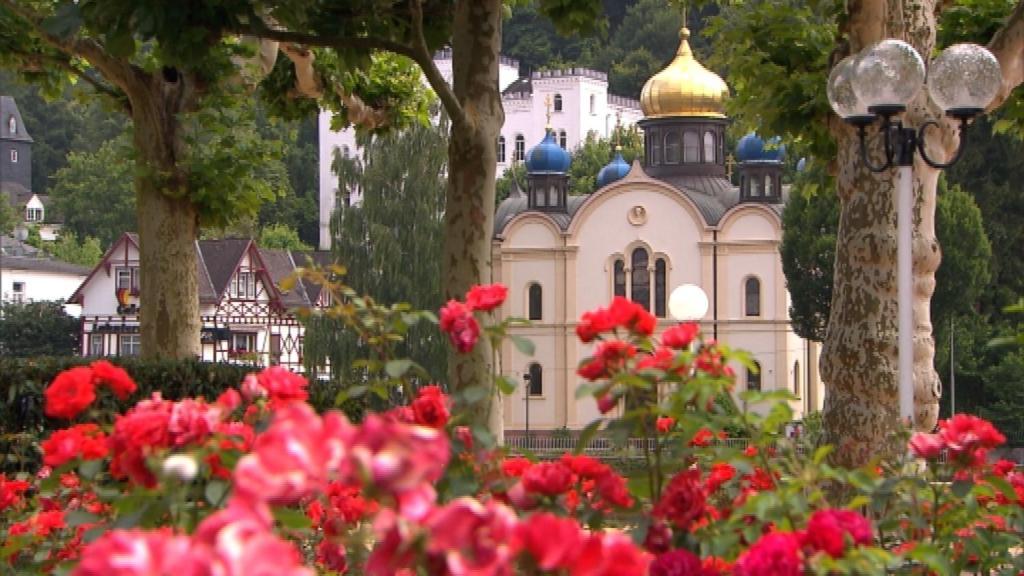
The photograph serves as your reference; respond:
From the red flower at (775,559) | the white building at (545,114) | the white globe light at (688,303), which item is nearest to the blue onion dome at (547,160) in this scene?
the white globe light at (688,303)

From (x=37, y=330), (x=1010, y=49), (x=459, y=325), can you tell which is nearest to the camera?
(x=459, y=325)

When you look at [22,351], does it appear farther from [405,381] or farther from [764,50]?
[405,381]

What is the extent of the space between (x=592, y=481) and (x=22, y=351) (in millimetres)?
64015

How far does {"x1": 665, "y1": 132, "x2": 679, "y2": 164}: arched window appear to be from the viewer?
66.4 m

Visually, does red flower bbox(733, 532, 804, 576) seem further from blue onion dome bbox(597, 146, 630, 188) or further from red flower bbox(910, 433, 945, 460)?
blue onion dome bbox(597, 146, 630, 188)

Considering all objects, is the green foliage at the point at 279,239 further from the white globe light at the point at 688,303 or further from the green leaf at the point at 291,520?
the green leaf at the point at 291,520

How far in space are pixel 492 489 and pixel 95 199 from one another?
96097 millimetres

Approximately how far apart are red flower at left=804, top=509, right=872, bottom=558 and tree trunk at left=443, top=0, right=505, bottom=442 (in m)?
5.91

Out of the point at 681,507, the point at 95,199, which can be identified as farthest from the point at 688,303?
the point at 95,199

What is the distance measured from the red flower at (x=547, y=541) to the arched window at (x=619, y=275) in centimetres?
6036

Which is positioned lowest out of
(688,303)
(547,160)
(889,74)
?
(688,303)

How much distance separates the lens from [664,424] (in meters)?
5.26

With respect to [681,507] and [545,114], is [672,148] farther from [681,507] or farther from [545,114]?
[681,507]

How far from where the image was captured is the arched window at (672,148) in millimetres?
66438
